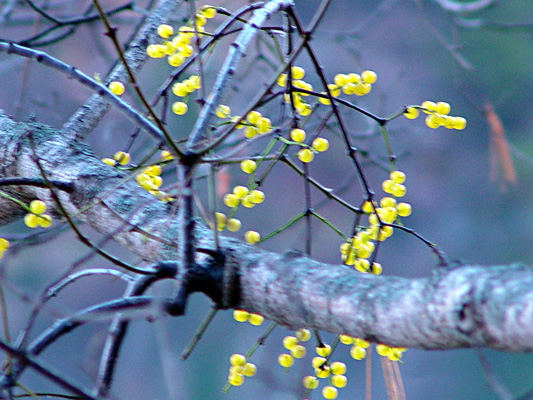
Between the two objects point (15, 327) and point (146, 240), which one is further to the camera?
point (15, 327)

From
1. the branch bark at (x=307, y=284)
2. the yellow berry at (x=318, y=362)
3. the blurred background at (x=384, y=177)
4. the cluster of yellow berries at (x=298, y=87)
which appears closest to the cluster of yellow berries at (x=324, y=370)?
the yellow berry at (x=318, y=362)

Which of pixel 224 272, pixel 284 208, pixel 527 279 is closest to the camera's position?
pixel 527 279

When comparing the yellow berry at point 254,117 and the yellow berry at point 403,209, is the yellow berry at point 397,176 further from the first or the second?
the yellow berry at point 254,117

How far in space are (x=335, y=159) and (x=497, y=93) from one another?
1076 millimetres

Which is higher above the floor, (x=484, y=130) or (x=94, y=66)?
(x=484, y=130)

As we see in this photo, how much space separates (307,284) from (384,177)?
2.48m

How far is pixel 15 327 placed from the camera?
2.16 metres

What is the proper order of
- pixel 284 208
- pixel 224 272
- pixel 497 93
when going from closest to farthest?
1. pixel 224 272
2. pixel 284 208
3. pixel 497 93

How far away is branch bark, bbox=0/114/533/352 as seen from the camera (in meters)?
0.26

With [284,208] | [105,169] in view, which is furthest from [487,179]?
[105,169]

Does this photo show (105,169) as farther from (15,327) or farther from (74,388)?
(15,327)

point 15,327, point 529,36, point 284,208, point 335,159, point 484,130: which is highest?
point 529,36

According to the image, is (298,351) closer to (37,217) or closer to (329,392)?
(329,392)

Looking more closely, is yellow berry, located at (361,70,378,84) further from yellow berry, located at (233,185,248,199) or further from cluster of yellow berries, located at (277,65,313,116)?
yellow berry, located at (233,185,248,199)
